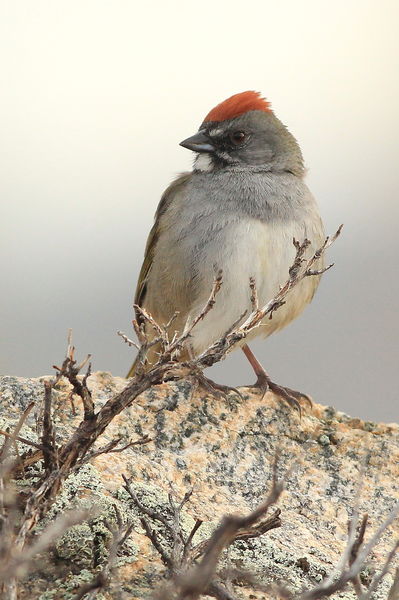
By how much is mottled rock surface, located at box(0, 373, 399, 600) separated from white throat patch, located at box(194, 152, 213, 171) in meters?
1.60

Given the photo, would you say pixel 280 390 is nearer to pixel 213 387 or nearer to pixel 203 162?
pixel 213 387

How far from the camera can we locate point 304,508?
3.26 metres

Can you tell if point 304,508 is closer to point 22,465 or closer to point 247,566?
point 247,566

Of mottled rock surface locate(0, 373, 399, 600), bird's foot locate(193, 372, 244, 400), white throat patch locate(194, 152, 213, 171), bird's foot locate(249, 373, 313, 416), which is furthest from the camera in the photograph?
white throat patch locate(194, 152, 213, 171)

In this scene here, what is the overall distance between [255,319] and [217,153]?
271 centimetres

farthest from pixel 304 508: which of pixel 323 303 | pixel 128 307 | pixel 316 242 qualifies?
pixel 323 303

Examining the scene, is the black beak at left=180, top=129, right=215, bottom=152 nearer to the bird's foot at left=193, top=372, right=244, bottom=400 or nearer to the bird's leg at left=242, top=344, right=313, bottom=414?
the bird's leg at left=242, top=344, right=313, bottom=414

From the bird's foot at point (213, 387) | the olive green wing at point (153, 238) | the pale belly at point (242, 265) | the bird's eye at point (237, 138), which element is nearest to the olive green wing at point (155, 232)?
the olive green wing at point (153, 238)

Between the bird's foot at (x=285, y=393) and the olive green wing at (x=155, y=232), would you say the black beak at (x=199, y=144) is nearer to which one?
the olive green wing at (x=155, y=232)

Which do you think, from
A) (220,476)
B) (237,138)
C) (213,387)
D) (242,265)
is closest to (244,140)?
(237,138)

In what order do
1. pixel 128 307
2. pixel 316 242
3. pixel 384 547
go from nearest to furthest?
pixel 384 547
pixel 316 242
pixel 128 307

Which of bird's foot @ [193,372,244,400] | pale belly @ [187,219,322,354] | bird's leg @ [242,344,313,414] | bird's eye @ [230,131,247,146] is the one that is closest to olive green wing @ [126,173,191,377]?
bird's eye @ [230,131,247,146]

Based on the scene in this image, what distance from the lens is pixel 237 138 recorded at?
532 cm

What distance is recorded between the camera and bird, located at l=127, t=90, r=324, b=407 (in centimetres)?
455
